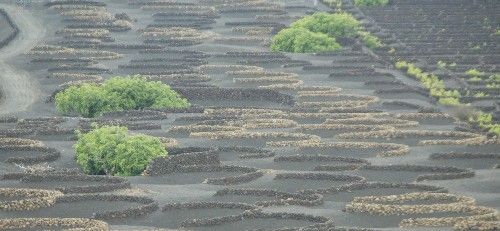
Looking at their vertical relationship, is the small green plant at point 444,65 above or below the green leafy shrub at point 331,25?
below

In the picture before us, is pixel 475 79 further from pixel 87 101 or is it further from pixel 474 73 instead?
pixel 87 101

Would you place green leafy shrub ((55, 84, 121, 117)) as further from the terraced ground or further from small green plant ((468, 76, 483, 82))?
small green plant ((468, 76, 483, 82))

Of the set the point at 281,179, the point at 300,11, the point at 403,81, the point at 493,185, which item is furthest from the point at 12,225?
the point at 300,11

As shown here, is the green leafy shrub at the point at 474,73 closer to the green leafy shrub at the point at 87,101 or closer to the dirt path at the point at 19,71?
the green leafy shrub at the point at 87,101

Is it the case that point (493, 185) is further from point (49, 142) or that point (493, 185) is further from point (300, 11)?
point (300, 11)

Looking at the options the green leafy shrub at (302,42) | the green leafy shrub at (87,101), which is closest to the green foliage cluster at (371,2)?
the green leafy shrub at (302,42)

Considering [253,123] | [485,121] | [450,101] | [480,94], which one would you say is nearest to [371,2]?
[480,94]

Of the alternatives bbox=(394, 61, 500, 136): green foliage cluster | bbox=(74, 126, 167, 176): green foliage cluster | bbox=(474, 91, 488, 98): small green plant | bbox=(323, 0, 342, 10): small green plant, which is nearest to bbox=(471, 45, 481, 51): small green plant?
bbox=(394, 61, 500, 136): green foliage cluster
